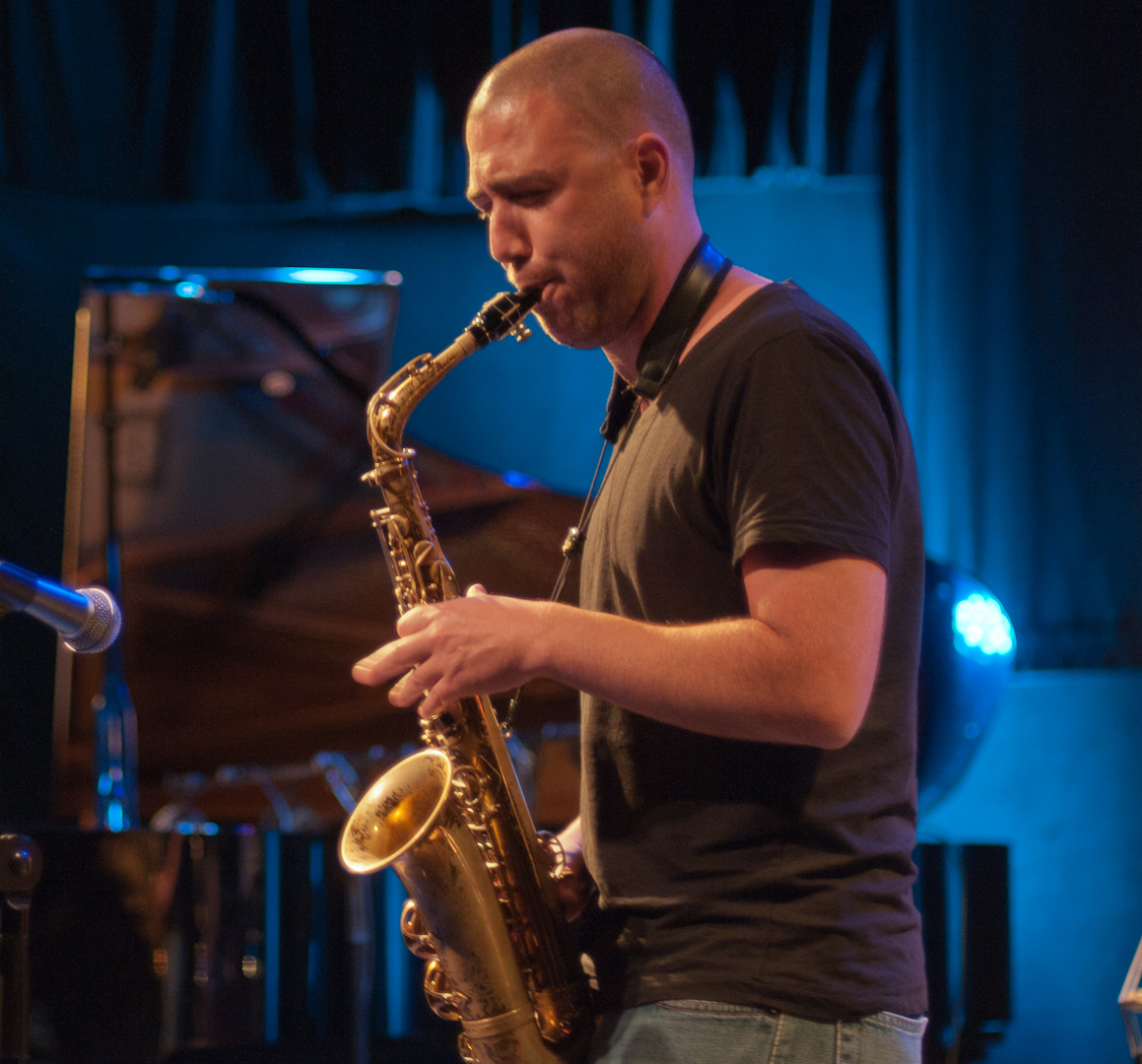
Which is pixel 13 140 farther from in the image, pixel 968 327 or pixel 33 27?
pixel 968 327

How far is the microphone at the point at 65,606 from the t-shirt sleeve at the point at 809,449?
1067 mm

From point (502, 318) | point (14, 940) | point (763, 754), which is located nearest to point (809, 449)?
point (763, 754)

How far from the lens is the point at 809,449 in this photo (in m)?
1.41

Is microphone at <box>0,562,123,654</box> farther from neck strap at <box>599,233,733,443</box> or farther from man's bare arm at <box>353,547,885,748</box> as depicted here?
neck strap at <box>599,233,733,443</box>

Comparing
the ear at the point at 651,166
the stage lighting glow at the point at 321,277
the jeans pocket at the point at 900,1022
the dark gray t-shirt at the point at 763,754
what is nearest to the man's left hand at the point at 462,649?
the dark gray t-shirt at the point at 763,754

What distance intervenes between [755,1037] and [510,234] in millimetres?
1110

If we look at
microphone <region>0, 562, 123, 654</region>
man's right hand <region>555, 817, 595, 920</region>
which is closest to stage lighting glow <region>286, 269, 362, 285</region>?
A: microphone <region>0, 562, 123, 654</region>

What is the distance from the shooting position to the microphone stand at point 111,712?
398cm

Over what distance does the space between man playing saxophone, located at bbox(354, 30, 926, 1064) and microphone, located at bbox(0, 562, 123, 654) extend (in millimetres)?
693

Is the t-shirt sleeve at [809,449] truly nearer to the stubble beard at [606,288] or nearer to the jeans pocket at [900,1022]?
the stubble beard at [606,288]

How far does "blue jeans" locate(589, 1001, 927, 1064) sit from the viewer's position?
1.40 meters

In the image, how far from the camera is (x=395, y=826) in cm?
205

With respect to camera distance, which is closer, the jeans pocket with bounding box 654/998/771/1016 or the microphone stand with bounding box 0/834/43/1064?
the jeans pocket with bounding box 654/998/771/1016

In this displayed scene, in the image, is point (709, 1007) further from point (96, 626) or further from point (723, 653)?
point (96, 626)
